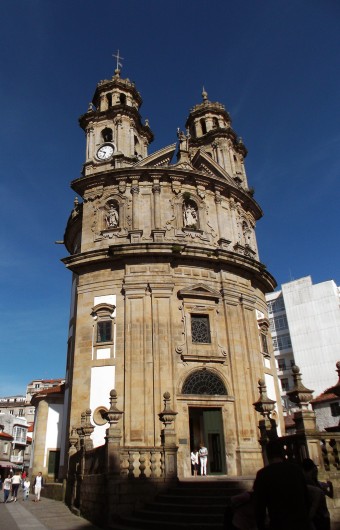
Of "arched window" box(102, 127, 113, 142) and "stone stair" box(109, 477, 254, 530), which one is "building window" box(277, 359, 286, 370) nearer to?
"arched window" box(102, 127, 113, 142)

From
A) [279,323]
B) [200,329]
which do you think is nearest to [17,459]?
[279,323]

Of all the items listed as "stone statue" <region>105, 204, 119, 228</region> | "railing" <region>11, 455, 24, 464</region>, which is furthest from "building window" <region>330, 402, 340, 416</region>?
"railing" <region>11, 455, 24, 464</region>

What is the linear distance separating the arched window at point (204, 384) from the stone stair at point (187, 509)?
522 centimetres

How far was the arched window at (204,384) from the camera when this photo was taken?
18578 millimetres

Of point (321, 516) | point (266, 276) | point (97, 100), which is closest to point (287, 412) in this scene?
point (266, 276)

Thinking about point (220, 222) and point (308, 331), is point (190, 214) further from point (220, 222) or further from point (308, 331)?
point (308, 331)

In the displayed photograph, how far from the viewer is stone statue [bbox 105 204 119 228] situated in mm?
22406

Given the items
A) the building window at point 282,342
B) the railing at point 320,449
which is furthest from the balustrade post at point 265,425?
the building window at point 282,342

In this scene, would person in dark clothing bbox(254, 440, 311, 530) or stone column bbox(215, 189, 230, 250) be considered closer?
person in dark clothing bbox(254, 440, 311, 530)

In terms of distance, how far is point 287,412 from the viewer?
48438 mm

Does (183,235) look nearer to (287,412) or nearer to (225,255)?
(225,255)

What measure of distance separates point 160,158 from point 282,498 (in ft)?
76.1

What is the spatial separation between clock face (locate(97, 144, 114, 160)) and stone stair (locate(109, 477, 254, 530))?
1850 cm

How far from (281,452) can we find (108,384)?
15.1 metres
